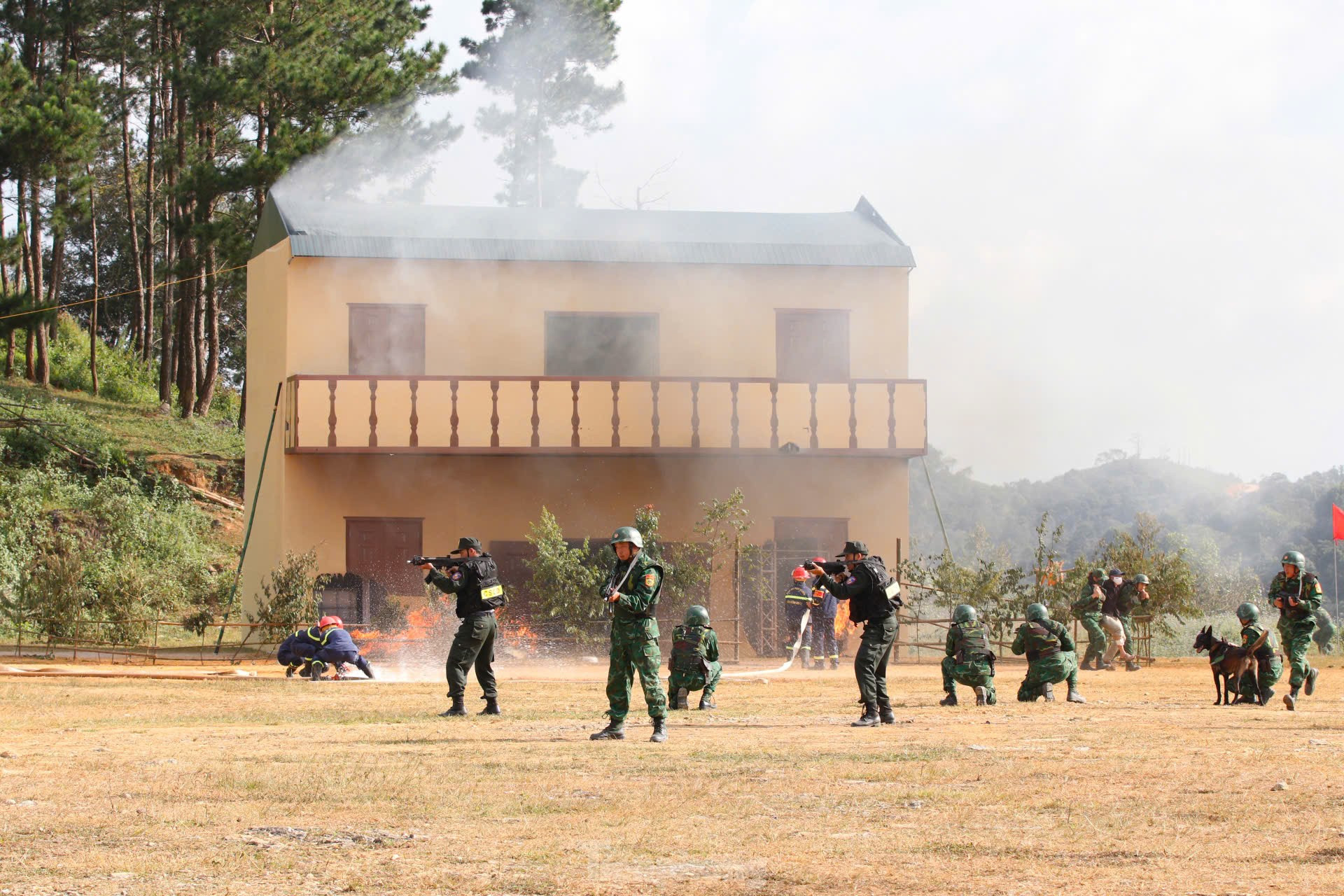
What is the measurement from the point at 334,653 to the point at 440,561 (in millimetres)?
5469

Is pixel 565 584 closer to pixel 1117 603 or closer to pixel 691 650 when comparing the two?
pixel 1117 603

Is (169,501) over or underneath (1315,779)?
over

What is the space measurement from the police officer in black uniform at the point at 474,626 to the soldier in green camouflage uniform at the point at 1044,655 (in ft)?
19.2

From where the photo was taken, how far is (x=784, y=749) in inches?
481

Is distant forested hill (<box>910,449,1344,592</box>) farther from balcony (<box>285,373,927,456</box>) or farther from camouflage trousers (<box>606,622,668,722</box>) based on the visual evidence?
camouflage trousers (<box>606,622,668,722</box>)

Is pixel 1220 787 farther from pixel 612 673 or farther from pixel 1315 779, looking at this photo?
pixel 612 673

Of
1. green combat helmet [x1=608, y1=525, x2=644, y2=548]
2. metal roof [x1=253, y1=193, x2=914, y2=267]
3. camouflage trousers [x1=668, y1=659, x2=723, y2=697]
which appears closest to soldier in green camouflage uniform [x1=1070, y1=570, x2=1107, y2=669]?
metal roof [x1=253, y1=193, x2=914, y2=267]

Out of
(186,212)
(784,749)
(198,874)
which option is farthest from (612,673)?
(186,212)

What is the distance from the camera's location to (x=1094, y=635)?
25875 mm

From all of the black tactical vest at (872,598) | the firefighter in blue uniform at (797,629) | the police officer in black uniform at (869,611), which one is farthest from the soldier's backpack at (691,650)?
the firefighter in blue uniform at (797,629)

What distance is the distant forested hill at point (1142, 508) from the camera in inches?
3250

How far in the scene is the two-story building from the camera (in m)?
27.0

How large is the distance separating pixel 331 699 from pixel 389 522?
10012mm

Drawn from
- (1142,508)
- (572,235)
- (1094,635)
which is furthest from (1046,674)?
(1142,508)
